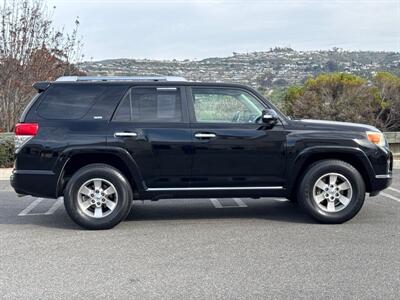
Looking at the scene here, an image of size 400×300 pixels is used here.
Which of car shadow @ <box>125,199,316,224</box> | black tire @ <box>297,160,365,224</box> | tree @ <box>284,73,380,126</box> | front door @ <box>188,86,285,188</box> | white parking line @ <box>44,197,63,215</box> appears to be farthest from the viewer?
tree @ <box>284,73,380,126</box>

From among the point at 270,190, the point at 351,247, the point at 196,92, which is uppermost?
the point at 196,92

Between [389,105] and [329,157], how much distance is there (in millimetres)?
11210

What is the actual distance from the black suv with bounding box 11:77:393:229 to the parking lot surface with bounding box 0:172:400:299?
1.39 ft

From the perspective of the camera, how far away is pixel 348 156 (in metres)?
7.26

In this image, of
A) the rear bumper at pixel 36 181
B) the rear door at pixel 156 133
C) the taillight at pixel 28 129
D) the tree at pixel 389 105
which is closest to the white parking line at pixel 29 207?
the rear bumper at pixel 36 181

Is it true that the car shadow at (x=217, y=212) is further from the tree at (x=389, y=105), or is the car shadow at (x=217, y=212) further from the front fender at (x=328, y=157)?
the tree at (x=389, y=105)

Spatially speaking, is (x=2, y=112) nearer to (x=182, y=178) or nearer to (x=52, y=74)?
(x=52, y=74)

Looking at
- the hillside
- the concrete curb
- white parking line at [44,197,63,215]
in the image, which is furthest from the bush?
the hillside

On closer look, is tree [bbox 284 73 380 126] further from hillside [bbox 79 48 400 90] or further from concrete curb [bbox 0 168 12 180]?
concrete curb [bbox 0 168 12 180]

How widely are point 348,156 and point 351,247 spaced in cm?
153

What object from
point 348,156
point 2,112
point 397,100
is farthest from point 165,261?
point 397,100

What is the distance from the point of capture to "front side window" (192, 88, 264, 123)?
7141 millimetres

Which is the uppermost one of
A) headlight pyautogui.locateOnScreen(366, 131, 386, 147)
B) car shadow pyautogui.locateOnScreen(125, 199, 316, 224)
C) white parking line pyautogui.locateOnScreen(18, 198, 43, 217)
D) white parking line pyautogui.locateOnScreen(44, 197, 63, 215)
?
headlight pyautogui.locateOnScreen(366, 131, 386, 147)

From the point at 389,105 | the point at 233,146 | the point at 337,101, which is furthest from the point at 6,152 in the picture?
the point at 389,105
